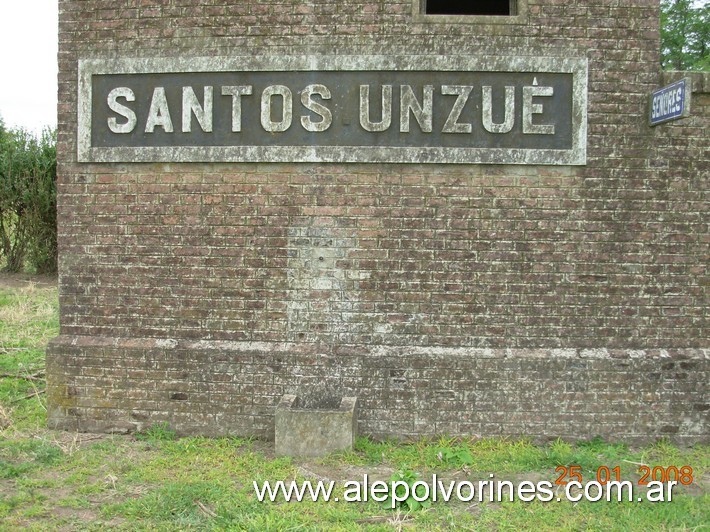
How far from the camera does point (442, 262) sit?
5.33 meters

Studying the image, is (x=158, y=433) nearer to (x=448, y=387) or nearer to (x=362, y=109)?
(x=448, y=387)

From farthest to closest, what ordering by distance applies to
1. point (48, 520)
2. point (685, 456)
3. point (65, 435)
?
1. point (65, 435)
2. point (685, 456)
3. point (48, 520)

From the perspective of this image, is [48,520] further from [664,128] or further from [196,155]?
[664,128]

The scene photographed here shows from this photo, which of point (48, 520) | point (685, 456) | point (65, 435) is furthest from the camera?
A: point (65, 435)

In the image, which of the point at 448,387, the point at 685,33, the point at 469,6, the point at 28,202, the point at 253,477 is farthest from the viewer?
the point at 685,33

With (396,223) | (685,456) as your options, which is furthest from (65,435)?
(685,456)

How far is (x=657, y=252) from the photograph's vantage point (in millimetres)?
5309

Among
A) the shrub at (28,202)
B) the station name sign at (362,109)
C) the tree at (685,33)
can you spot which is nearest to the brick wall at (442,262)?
the station name sign at (362,109)

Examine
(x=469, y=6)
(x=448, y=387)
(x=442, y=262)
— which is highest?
(x=469, y=6)

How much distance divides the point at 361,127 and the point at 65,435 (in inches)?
148

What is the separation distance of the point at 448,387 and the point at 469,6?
4.54m

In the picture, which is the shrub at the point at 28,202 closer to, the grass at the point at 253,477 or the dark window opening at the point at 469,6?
the grass at the point at 253,477
